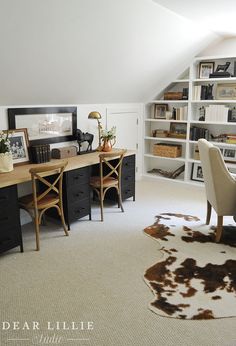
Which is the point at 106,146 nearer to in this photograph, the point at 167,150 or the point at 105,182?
the point at 105,182

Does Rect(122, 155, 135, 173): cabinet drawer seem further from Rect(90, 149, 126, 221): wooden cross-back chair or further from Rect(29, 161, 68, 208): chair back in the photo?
Rect(29, 161, 68, 208): chair back

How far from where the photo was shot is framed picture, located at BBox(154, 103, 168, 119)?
198 inches

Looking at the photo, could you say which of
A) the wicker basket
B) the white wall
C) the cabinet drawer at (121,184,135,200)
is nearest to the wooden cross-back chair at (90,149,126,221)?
the cabinet drawer at (121,184,135,200)

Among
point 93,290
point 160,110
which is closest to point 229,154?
point 160,110

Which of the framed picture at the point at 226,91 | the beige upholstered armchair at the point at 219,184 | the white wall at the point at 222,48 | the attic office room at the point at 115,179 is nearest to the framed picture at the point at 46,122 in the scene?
the attic office room at the point at 115,179

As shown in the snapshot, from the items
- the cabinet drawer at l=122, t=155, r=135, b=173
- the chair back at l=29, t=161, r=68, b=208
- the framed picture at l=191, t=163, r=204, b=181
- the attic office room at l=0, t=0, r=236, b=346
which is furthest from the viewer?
the framed picture at l=191, t=163, r=204, b=181

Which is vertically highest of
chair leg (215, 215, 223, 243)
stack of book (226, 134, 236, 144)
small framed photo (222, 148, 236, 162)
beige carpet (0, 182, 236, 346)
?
stack of book (226, 134, 236, 144)

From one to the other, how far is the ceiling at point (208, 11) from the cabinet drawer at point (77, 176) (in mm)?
1849

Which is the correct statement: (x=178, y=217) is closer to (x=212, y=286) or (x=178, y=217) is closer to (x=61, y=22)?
(x=212, y=286)

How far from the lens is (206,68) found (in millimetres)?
4523

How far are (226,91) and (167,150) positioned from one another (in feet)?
4.29

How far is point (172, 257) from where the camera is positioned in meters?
2.62

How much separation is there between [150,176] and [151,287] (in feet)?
10.4

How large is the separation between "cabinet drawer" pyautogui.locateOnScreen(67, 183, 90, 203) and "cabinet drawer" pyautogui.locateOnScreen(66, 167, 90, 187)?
0.06m
